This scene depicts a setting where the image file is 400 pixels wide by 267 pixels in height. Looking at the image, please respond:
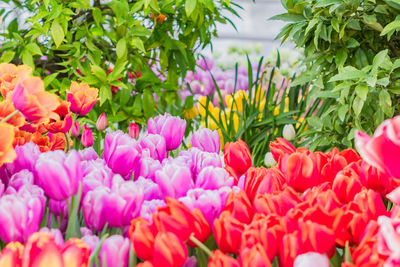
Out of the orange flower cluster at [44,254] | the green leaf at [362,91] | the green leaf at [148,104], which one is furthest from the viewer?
the green leaf at [148,104]

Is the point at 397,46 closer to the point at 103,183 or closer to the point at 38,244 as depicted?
the point at 103,183

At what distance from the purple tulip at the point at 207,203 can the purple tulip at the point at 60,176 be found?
113 mm

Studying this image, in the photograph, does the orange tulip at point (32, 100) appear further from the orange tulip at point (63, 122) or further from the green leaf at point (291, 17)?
the green leaf at point (291, 17)

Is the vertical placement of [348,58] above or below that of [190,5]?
below

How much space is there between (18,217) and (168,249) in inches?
6.0

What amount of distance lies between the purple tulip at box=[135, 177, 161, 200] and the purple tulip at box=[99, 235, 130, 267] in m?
0.14

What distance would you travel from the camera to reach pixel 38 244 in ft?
1.34

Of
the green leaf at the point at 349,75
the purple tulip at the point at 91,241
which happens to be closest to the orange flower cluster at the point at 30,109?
the purple tulip at the point at 91,241

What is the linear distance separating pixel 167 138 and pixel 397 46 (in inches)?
29.6

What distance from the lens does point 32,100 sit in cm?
57

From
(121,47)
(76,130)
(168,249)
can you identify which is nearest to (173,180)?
(168,249)

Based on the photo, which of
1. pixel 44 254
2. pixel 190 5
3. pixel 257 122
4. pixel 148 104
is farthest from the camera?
pixel 257 122

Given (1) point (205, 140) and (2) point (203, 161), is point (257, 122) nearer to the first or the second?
(1) point (205, 140)

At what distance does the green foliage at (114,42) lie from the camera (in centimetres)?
117
